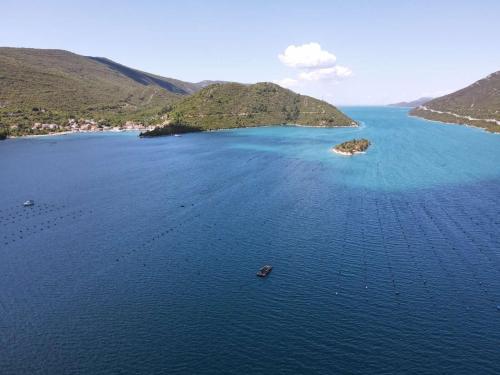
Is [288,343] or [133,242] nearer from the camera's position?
[288,343]

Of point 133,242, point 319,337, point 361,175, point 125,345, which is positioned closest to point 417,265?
point 319,337

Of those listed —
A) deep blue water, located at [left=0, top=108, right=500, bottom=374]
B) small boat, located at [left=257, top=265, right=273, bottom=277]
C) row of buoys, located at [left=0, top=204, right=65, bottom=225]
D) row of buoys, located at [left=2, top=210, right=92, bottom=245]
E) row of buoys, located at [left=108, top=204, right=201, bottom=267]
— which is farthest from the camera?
row of buoys, located at [left=0, top=204, right=65, bottom=225]

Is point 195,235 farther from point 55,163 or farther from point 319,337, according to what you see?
point 55,163

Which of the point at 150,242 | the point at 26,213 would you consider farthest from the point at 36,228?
the point at 150,242

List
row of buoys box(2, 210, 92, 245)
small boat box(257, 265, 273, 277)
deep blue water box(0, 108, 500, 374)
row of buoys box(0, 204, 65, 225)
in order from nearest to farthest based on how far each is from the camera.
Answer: deep blue water box(0, 108, 500, 374), small boat box(257, 265, 273, 277), row of buoys box(2, 210, 92, 245), row of buoys box(0, 204, 65, 225)

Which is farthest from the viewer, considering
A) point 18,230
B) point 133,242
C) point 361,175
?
point 361,175

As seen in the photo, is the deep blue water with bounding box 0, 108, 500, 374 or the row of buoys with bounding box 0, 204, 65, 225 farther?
the row of buoys with bounding box 0, 204, 65, 225

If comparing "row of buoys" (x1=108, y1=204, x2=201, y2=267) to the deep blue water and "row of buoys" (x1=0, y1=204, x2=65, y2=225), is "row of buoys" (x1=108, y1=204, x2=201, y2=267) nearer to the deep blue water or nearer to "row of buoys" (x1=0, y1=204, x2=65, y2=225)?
the deep blue water

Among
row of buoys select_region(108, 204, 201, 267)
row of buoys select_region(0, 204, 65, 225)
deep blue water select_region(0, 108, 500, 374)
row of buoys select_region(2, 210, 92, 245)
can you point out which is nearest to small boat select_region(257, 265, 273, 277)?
deep blue water select_region(0, 108, 500, 374)

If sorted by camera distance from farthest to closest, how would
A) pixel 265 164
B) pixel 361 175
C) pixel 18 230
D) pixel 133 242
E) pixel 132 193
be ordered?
pixel 265 164
pixel 361 175
pixel 132 193
pixel 18 230
pixel 133 242
